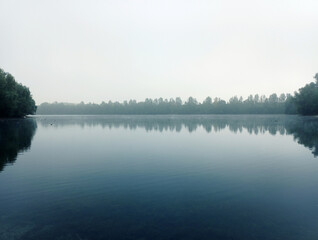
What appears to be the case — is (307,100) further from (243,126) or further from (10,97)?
(10,97)

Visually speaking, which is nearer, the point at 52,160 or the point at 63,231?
the point at 63,231

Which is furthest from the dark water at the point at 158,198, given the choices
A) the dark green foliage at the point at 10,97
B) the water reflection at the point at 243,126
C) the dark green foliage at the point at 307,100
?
the dark green foliage at the point at 307,100

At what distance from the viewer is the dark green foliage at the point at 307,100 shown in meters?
140

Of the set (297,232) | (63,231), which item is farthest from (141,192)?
(297,232)

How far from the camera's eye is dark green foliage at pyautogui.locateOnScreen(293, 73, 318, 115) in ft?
458

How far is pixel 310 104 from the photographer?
14138 centimetres

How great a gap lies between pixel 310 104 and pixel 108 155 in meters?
144

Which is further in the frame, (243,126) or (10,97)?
(10,97)

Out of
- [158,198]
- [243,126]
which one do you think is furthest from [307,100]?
[158,198]

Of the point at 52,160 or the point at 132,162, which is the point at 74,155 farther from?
the point at 132,162

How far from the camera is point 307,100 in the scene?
142 metres

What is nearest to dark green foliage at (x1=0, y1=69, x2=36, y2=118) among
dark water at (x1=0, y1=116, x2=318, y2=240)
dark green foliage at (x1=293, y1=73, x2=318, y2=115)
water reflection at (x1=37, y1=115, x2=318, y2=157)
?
water reflection at (x1=37, y1=115, x2=318, y2=157)

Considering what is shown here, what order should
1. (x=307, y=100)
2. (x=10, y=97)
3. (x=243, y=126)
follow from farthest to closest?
(x=307, y=100), (x=10, y=97), (x=243, y=126)

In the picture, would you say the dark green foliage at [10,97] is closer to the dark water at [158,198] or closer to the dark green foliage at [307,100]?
the dark water at [158,198]
